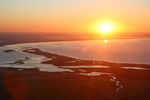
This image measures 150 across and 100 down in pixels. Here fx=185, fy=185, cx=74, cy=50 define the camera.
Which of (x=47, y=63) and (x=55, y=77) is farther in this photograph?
(x=47, y=63)

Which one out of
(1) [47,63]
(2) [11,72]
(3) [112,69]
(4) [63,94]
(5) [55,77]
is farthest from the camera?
(1) [47,63]

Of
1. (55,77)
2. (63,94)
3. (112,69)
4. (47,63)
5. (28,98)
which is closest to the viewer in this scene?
(28,98)

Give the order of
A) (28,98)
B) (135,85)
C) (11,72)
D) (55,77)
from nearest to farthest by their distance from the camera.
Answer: (28,98) < (135,85) < (55,77) < (11,72)

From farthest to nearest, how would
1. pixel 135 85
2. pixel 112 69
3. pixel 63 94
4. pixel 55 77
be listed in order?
1. pixel 112 69
2. pixel 55 77
3. pixel 135 85
4. pixel 63 94

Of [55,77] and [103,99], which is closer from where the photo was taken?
[103,99]

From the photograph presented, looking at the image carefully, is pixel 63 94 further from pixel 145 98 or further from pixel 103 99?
pixel 145 98

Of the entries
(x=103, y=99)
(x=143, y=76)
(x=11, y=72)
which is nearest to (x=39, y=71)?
(x=11, y=72)

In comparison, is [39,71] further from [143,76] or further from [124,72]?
[143,76]

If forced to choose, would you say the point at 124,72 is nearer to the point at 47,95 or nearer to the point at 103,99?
the point at 103,99

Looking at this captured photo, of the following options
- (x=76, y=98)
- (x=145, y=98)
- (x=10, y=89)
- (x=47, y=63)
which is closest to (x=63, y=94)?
(x=76, y=98)
